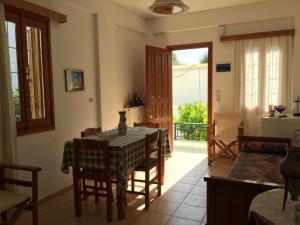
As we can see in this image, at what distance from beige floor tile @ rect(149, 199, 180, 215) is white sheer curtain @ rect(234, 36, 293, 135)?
7.99 ft

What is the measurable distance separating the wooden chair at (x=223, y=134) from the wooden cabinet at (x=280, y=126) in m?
0.52

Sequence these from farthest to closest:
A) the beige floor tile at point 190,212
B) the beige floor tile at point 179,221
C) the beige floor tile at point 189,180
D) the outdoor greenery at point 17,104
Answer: the beige floor tile at point 189,180
the outdoor greenery at point 17,104
the beige floor tile at point 190,212
the beige floor tile at point 179,221

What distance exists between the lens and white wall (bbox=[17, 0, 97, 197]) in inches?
126

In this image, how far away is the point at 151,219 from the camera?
9.18 feet

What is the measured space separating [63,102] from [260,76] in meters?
3.25

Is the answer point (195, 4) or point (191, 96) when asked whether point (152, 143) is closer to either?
point (195, 4)

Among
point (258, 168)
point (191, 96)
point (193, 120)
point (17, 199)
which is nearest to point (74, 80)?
point (17, 199)

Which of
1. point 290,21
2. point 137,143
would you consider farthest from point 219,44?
point 137,143

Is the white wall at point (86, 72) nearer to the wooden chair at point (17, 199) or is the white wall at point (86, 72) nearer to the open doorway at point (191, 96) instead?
the wooden chair at point (17, 199)

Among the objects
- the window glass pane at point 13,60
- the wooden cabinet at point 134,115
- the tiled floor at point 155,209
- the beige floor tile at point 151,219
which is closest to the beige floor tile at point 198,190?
the tiled floor at point 155,209

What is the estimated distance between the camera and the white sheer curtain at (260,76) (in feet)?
14.9

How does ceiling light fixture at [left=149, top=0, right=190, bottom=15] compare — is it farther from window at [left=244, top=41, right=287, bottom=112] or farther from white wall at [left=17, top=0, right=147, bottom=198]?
window at [left=244, top=41, right=287, bottom=112]

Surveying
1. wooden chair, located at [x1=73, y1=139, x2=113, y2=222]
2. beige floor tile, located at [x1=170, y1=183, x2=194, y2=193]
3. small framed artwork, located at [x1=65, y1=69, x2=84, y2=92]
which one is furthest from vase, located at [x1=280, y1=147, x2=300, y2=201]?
small framed artwork, located at [x1=65, y1=69, x2=84, y2=92]

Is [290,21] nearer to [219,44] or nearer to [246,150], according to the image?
[219,44]
